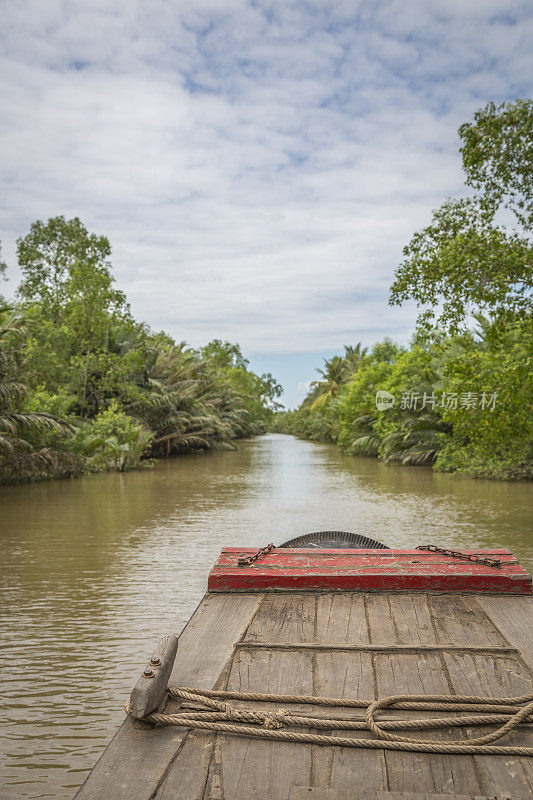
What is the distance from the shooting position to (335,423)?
4388 centimetres

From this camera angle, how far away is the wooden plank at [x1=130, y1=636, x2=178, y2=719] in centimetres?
208

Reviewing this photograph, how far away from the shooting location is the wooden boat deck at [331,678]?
1859 mm

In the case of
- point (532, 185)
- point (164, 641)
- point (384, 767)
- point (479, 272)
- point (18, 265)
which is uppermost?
point (18, 265)

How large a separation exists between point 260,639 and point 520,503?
12380mm

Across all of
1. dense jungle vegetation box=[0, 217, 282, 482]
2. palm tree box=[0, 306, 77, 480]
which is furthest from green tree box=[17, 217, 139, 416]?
palm tree box=[0, 306, 77, 480]

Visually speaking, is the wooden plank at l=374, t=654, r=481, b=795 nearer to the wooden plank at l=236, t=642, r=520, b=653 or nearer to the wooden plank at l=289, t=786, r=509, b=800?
the wooden plank at l=289, t=786, r=509, b=800

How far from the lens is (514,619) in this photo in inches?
125

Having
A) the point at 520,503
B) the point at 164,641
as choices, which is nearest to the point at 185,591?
the point at 164,641

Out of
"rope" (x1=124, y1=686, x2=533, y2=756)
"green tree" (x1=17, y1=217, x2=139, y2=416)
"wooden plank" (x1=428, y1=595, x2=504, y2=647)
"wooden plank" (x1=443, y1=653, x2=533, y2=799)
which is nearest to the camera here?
"wooden plank" (x1=443, y1=653, x2=533, y2=799)

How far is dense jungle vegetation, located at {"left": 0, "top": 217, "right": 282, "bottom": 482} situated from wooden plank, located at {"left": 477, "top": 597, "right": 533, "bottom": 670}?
41.9 ft

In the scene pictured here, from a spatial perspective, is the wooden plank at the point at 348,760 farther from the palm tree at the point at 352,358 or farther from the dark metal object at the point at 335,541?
the palm tree at the point at 352,358

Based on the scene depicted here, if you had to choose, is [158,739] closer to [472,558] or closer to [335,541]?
[472,558]

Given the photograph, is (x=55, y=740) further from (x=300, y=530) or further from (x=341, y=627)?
(x=300, y=530)

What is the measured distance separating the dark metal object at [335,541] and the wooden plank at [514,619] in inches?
82.7
